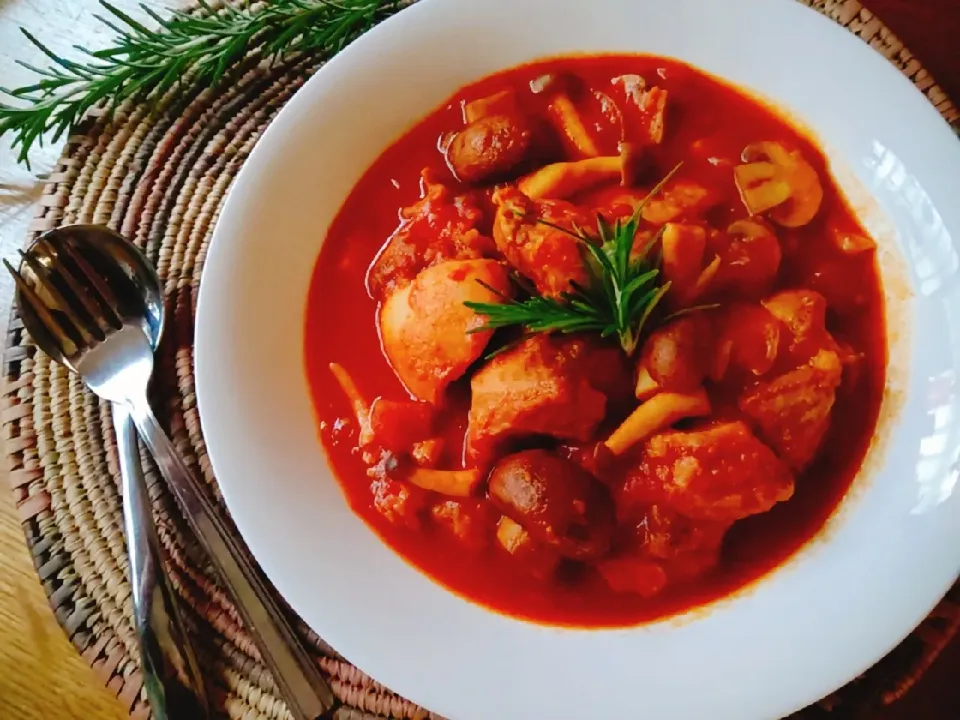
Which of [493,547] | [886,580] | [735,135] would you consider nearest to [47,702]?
[493,547]

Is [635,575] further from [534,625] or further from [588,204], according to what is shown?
[588,204]

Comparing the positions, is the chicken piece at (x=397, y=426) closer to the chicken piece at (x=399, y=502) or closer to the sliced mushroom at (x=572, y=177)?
the chicken piece at (x=399, y=502)

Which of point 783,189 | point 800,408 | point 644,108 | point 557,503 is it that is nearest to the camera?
point 557,503

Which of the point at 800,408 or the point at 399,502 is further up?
the point at 399,502

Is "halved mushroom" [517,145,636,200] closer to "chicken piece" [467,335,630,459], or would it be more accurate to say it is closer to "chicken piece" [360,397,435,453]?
"chicken piece" [467,335,630,459]

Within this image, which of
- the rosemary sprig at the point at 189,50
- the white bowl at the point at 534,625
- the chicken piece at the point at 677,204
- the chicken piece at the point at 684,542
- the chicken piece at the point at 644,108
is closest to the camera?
the white bowl at the point at 534,625

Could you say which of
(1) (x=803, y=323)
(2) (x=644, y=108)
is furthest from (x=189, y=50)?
(1) (x=803, y=323)

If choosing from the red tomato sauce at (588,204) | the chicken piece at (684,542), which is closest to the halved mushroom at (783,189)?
the red tomato sauce at (588,204)
